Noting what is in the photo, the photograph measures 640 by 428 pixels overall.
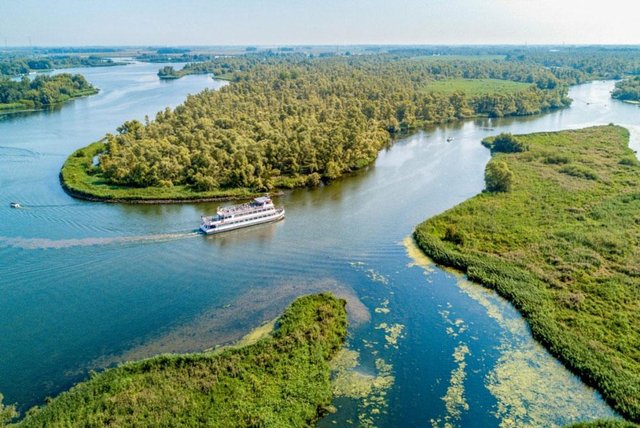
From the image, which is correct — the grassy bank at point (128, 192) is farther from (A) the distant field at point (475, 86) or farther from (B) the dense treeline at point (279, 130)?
(A) the distant field at point (475, 86)

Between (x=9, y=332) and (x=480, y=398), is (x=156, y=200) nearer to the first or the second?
(x=9, y=332)

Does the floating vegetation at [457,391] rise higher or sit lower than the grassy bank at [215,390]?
lower

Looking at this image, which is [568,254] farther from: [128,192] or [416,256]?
[128,192]

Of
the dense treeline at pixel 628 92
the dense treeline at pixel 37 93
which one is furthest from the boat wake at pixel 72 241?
the dense treeline at pixel 628 92

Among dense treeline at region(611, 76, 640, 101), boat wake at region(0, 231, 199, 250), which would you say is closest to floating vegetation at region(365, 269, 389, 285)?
boat wake at region(0, 231, 199, 250)

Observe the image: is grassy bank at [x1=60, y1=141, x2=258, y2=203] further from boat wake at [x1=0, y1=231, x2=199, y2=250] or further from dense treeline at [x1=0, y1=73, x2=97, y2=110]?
dense treeline at [x1=0, y1=73, x2=97, y2=110]

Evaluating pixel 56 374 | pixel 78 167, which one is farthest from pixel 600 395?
pixel 78 167
